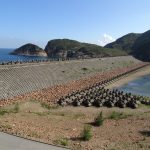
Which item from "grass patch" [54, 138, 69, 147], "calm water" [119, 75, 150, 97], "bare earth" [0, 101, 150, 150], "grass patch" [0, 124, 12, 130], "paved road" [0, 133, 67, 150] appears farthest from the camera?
"calm water" [119, 75, 150, 97]

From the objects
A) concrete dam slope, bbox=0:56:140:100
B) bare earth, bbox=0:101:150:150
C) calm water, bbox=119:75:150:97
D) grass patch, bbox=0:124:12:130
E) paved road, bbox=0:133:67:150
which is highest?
concrete dam slope, bbox=0:56:140:100

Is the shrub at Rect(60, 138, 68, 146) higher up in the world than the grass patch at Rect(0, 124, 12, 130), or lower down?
lower down

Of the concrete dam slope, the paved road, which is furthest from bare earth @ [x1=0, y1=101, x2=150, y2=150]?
the concrete dam slope

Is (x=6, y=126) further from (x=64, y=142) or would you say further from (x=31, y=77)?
(x=31, y=77)

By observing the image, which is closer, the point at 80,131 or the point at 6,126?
the point at 6,126

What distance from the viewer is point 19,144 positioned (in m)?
17.8

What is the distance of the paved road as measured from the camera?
17230mm

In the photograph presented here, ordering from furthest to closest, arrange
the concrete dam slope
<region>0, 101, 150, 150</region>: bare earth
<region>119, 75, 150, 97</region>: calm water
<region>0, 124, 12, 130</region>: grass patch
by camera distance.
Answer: <region>119, 75, 150, 97</region>: calm water → the concrete dam slope → <region>0, 124, 12, 130</region>: grass patch → <region>0, 101, 150, 150</region>: bare earth

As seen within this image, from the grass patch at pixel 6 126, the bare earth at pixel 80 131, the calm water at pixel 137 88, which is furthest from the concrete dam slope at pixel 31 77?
the grass patch at pixel 6 126

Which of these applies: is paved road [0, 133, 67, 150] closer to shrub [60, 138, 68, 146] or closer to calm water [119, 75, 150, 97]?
shrub [60, 138, 68, 146]

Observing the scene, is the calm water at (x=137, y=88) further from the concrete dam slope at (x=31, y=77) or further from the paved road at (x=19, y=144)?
the paved road at (x=19, y=144)

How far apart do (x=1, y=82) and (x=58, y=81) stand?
17.4 m

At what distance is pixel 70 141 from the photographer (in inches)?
785

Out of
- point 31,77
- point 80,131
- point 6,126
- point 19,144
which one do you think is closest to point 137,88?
point 31,77
